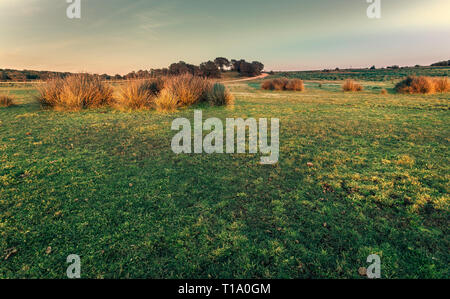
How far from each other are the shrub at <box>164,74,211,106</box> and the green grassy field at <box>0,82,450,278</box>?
24.7 ft

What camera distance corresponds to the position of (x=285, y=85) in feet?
Result: 90.8

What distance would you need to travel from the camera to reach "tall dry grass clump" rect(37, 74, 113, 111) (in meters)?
11.0

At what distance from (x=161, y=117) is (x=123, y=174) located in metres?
6.12

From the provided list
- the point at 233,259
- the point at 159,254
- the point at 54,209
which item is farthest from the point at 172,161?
the point at 233,259

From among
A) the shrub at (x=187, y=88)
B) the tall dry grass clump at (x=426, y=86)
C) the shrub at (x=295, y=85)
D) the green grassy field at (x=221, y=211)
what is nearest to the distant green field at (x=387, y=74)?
the tall dry grass clump at (x=426, y=86)

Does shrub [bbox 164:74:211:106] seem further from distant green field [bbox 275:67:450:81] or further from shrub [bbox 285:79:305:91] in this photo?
distant green field [bbox 275:67:450:81]

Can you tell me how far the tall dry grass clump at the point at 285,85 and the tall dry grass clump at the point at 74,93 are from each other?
2152 centimetres

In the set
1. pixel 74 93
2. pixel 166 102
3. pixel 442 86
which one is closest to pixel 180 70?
pixel 166 102

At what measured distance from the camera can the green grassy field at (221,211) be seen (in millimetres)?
2211

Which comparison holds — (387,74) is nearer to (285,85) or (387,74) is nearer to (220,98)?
(285,85)

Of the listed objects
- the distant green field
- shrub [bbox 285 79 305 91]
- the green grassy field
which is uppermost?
the distant green field

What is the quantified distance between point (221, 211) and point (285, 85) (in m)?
27.5

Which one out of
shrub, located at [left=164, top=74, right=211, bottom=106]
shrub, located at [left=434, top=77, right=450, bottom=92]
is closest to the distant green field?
shrub, located at [left=434, top=77, right=450, bottom=92]
